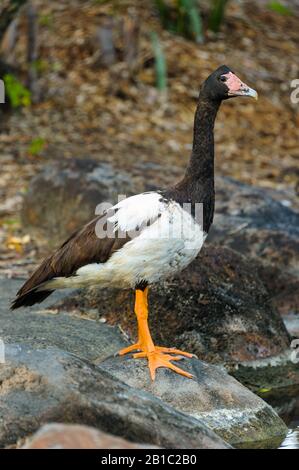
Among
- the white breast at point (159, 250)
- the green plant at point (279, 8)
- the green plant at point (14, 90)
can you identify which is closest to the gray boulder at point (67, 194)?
the green plant at point (14, 90)

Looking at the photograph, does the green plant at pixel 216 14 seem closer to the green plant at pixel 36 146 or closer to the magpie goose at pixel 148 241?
the green plant at pixel 36 146

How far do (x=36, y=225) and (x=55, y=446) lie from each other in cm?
682

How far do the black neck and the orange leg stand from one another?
931 mm

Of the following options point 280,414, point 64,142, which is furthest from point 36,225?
point 280,414

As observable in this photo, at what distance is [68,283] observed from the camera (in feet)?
23.5

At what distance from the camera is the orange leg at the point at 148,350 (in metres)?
6.70

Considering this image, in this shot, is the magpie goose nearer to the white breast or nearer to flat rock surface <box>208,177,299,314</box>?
the white breast

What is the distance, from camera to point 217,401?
6582 millimetres

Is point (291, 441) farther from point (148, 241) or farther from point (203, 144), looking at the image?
point (203, 144)

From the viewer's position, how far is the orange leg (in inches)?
264

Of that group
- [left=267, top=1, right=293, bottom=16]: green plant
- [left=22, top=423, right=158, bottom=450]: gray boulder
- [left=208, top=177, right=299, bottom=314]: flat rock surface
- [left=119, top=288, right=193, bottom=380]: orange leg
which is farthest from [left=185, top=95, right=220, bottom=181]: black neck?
[left=267, top=1, right=293, bottom=16]: green plant

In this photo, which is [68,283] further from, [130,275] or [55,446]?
[55,446]

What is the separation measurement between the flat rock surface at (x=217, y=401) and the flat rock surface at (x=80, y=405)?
1111 millimetres

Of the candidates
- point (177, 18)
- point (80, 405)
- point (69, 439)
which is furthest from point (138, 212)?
point (177, 18)
